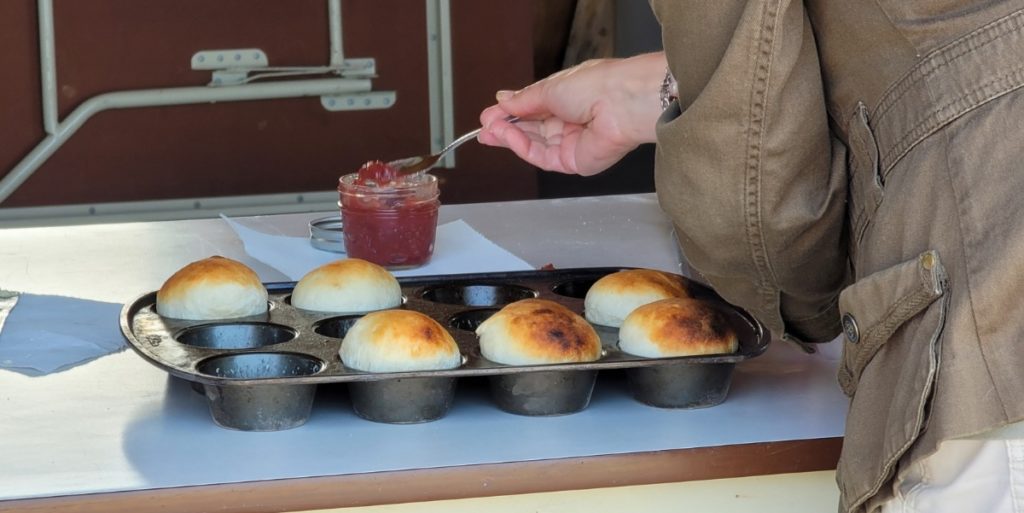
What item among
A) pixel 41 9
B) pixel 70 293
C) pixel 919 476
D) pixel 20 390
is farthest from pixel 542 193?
pixel 919 476

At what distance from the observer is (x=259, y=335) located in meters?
1.52

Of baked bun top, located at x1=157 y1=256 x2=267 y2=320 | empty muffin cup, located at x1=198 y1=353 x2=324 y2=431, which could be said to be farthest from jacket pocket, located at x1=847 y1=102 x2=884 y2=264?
baked bun top, located at x1=157 y1=256 x2=267 y2=320

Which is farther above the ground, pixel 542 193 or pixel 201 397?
pixel 201 397

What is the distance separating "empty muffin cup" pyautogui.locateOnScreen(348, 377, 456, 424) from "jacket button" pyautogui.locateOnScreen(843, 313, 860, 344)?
43cm

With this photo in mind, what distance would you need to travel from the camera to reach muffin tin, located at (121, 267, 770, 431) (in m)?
1.32

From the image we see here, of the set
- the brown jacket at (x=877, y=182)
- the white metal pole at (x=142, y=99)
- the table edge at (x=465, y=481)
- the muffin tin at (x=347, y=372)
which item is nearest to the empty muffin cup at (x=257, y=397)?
the muffin tin at (x=347, y=372)

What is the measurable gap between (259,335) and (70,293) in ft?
1.53

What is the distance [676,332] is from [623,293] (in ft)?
0.60

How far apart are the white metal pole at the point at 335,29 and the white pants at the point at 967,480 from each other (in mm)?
3200

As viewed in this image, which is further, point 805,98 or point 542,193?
point 542,193

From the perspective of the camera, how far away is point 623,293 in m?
1.56

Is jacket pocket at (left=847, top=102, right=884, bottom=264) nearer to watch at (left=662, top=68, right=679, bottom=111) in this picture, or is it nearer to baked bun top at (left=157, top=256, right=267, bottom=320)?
watch at (left=662, top=68, right=679, bottom=111)

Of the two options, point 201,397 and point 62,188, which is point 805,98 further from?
point 62,188

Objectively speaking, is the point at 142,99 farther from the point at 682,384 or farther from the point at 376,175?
the point at 682,384
